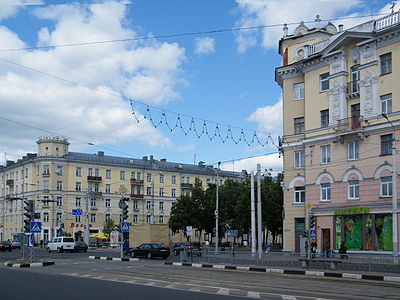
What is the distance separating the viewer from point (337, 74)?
38.7 metres

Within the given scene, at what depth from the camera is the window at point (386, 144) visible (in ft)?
115

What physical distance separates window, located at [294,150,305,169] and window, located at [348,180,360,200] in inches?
215

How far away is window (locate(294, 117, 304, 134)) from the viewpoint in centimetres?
4285

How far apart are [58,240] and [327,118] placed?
3159cm

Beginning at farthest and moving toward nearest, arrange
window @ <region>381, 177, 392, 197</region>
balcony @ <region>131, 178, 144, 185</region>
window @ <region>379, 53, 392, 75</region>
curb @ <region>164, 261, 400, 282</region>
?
balcony @ <region>131, 178, 144, 185</region>, window @ <region>379, 53, 392, 75</region>, window @ <region>381, 177, 392, 197</region>, curb @ <region>164, 261, 400, 282</region>

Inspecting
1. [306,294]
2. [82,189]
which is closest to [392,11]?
[306,294]

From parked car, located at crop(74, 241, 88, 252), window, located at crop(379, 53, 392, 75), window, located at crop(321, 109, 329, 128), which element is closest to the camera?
window, located at crop(379, 53, 392, 75)

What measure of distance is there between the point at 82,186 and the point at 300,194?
52.6 meters

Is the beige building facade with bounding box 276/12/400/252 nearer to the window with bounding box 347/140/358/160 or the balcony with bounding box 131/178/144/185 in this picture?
the window with bounding box 347/140/358/160

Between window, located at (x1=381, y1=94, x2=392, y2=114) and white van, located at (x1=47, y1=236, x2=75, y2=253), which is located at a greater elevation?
window, located at (x1=381, y1=94, x2=392, y2=114)

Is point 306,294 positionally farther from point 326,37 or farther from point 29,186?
Result: point 29,186

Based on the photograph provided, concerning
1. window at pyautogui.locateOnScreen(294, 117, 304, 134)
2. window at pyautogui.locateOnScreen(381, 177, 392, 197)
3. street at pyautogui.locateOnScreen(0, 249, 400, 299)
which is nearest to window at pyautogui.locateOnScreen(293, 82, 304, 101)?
window at pyautogui.locateOnScreen(294, 117, 304, 134)

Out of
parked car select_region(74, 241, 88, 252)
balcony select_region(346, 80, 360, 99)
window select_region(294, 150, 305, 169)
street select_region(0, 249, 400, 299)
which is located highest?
balcony select_region(346, 80, 360, 99)

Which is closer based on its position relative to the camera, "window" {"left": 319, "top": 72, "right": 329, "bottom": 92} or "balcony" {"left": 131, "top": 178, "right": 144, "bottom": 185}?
"window" {"left": 319, "top": 72, "right": 329, "bottom": 92}
